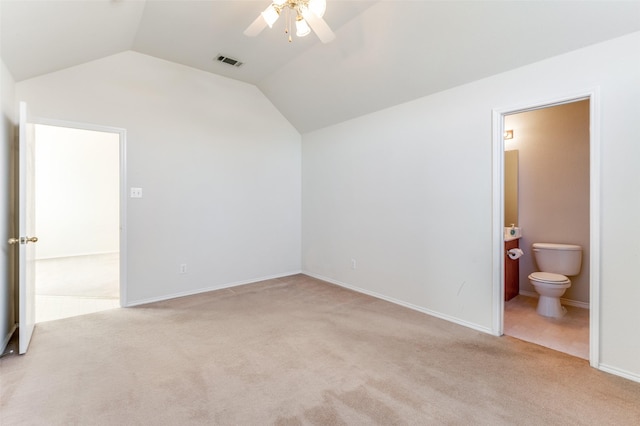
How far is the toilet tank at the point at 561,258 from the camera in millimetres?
3244

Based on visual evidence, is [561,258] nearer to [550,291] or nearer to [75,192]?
[550,291]

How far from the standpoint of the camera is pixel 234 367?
2.14 meters

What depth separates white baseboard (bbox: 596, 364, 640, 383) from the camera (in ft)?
6.40

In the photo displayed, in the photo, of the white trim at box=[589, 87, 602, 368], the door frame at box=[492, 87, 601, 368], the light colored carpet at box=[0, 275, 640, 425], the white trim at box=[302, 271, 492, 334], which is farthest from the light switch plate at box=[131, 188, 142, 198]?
the white trim at box=[589, 87, 602, 368]

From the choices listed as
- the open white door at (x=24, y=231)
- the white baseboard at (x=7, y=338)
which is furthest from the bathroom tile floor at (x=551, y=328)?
the white baseboard at (x=7, y=338)

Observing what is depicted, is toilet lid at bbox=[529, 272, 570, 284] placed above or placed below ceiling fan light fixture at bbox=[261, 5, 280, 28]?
below

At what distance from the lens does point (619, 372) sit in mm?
2006

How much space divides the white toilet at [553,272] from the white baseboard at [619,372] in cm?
104

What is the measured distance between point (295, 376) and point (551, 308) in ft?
9.12

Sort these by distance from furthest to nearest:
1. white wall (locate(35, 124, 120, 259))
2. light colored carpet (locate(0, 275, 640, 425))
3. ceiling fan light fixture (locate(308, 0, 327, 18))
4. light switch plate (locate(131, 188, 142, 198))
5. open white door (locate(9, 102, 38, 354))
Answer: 1. white wall (locate(35, 124, 120, 259))
2. light switch plate (locate(131, 188, 142, 198))
3. open white door (locate(9, 102, 38, 354))
4. ceiling fan light fixture (locate(308, 0, 327, 18))
5. light colored carpet (locate(0, 275, 640, 425))

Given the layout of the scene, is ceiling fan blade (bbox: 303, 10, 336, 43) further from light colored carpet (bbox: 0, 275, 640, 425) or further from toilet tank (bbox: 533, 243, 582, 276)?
toilet tank (bbox: 533, 243, 582, 276)

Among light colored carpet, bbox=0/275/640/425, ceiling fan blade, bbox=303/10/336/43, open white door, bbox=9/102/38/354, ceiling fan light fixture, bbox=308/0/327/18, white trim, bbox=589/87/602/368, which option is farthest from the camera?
open white door, bbox=9/102/38/354

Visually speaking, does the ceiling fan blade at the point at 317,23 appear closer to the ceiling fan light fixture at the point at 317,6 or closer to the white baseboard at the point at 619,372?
the ceiling fan light fixture at the point at 317,6

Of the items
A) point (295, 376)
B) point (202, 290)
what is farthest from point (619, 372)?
point (202, 290)
